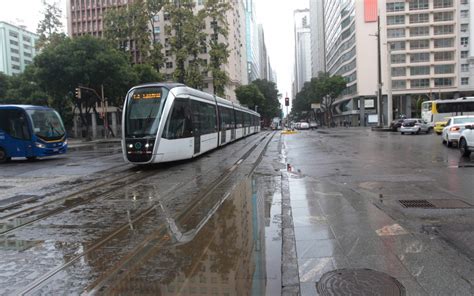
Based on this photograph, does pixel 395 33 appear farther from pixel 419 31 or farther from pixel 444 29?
pixel 444 29

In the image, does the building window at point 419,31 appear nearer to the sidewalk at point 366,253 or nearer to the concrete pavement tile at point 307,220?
the sidewalk at point 366,253

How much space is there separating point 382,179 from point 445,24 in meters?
89.0

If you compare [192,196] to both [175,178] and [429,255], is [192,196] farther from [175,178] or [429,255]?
[429,255]

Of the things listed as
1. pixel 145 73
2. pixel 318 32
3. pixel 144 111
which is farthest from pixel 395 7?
pixel 144 111

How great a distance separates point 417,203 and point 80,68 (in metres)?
42.7

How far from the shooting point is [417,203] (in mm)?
8680

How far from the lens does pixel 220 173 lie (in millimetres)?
14211

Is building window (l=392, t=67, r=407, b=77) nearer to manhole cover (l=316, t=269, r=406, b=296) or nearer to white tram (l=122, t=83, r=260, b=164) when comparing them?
white tram (l=122, t=83, r=260, b=164)

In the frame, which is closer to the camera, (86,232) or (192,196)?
(86,232)

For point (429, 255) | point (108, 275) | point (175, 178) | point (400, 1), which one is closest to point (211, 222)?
point (108, 275)

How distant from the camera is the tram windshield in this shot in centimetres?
1603

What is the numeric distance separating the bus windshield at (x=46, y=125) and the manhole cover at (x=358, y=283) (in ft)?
66.4

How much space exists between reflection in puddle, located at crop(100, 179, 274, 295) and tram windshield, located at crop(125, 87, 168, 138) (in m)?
8.60

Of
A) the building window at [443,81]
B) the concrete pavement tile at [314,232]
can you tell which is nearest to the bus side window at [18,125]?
the concrete pavement tile at [314,232]
